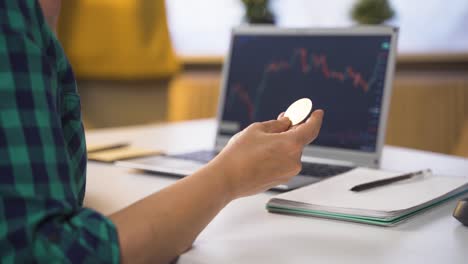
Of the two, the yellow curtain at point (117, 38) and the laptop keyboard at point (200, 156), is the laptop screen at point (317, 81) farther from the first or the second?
the yellow curtain at point (117, 38)

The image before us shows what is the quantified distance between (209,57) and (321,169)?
5.95 ft

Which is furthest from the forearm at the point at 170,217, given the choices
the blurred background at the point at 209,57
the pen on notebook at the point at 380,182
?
the blurred background at the point at 209,57

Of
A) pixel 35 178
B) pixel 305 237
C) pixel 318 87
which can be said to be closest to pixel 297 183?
A: pixel 305 237

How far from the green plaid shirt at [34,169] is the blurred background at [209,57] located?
192 cm

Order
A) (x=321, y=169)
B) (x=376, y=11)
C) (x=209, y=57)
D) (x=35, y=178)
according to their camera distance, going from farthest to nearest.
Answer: (x=209, y=57) → (x=376, y=11) → (x=321, y=169) → (x=35, y=178)

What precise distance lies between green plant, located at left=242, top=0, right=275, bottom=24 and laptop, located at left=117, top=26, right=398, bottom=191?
116cm

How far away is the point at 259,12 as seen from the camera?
257 centimetres

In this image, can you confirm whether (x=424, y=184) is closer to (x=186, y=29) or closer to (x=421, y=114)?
(x=421, y=114)

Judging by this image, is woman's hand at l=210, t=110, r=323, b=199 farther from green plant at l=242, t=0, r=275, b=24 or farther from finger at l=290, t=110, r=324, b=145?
green plant at l=242, t=0, r=275, b=24

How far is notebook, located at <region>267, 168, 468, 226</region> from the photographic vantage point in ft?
2.68

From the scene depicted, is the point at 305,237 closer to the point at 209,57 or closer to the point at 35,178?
the point at 35,178

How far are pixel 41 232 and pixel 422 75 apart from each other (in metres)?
2.25

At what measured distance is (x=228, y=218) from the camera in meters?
0.86

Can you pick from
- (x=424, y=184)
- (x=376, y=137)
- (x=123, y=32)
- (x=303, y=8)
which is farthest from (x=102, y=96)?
(x=424, y=184)
